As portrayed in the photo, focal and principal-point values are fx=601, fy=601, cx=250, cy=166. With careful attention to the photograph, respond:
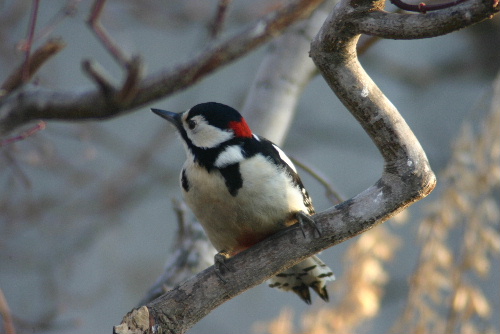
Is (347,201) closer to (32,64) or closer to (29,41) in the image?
(29,41)

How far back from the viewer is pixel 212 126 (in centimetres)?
194

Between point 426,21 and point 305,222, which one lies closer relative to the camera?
point 426,21

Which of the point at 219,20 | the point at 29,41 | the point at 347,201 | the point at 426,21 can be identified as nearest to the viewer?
the point at 426,21

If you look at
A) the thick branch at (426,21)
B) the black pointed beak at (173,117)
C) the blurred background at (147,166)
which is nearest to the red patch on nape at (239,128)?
the black pointed beak at (173,117)

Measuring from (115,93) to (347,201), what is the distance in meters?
1.05

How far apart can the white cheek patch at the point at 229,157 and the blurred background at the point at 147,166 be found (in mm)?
2717

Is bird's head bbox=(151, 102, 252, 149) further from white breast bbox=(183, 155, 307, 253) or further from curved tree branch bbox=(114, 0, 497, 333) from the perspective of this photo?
curved tree branch bbox=(114, 0, 497, 333)

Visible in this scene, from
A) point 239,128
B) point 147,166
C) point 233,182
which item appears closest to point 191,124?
point 239,128

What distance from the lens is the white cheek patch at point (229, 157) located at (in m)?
1.82

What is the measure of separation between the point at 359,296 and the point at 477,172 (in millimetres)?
676

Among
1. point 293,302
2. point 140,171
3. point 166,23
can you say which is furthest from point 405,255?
point 166,23

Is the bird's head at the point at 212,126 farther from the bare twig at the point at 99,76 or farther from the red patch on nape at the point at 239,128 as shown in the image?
the bare twig at the point at 99,76

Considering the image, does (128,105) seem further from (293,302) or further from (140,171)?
(293,302)

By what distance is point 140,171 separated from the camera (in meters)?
5.21
